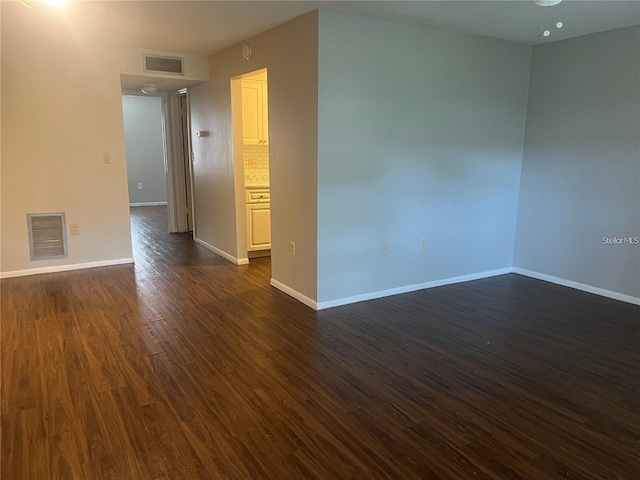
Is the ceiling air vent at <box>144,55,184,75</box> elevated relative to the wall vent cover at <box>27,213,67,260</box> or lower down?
elevated

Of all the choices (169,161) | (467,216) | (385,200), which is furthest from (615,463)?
(169,161)

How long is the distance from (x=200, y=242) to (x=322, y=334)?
358 centimetres

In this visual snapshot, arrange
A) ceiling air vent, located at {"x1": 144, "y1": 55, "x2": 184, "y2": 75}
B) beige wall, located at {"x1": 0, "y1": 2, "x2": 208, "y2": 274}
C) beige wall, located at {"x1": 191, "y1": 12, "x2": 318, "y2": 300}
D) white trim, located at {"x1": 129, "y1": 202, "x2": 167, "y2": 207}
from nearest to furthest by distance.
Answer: beige wall, located at {"x1": 191, "y1": 12, "x2": 318, "y2": 300} → beige wall, located at {"x1": 0, "y1": 2, "x2": 208, "y2": 274} → ceiling air vent, located at {"x1": 144, "y1": 55, "x2": 184, "y2": 75} → white trim, located at {"x1": 129, "y1": 202, "x2": 167, "y2": 207}

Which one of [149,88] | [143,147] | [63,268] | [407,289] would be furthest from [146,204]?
[407,289]

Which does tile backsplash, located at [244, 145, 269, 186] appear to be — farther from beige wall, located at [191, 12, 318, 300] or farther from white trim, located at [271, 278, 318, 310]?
white trim, located at [271, 278, 318, 310]

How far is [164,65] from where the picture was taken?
5102 millimetres

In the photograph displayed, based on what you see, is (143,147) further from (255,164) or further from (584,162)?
(584,162)

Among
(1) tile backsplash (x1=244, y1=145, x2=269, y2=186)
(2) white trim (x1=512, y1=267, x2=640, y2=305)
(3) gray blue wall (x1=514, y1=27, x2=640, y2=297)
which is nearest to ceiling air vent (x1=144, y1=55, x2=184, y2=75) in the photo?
(1) tile backsplash (x1=244, y1=145, x2=269, y2=186)

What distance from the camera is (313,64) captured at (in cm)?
349

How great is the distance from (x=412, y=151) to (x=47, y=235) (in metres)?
3.90

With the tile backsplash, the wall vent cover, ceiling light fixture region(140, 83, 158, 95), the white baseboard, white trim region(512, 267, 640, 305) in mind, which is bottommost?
white trim region(512, 267, 640, 305)

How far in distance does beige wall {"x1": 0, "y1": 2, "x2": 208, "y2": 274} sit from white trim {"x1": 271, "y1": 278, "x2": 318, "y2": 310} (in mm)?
2104

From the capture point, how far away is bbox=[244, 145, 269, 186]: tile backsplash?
5.77 metres

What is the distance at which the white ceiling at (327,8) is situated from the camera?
3.27m
